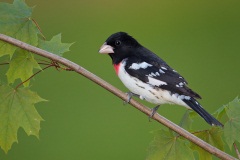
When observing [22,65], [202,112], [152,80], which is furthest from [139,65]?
[22,65]

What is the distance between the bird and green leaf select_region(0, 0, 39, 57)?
0.36m

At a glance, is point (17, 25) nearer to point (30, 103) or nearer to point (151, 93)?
point (30, 103)

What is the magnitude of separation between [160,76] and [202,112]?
25cm

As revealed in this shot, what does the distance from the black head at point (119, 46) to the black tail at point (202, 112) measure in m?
0.35

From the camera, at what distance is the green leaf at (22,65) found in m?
1.14

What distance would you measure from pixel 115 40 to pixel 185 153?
62cm

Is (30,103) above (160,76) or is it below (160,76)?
below

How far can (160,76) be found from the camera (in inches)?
55.3

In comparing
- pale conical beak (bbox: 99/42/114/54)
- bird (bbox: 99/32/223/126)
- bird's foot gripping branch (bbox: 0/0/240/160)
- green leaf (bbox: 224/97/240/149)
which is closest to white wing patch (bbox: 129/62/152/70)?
bird (bbox: 99/32/223/126)

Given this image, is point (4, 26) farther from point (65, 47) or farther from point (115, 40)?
point (115, 40)

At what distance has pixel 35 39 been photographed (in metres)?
1.16

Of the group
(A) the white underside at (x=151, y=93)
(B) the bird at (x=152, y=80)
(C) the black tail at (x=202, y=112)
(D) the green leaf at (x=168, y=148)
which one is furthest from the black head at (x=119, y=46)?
(D) the green leaf at (x=168, y=148)

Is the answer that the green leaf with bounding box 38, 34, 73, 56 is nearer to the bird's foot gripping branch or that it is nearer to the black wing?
the bird's foot gripping branch

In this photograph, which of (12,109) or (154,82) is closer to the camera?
(12,109)
